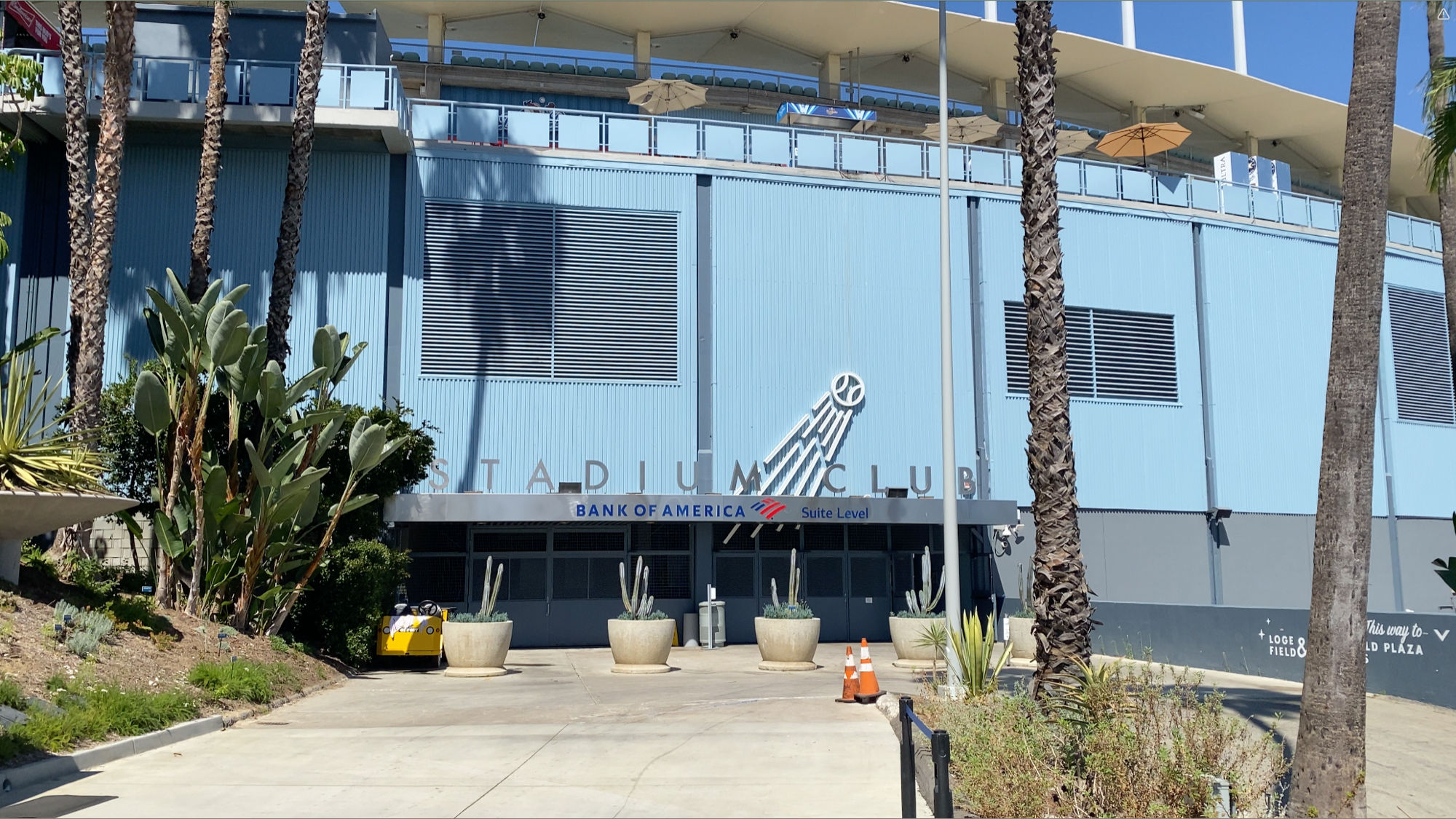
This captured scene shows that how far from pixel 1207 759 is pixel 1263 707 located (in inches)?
282

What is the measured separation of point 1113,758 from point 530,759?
556 centimetres

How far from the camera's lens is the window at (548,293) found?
1091 inches

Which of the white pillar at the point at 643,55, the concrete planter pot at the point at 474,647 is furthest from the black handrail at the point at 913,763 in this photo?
the white pillar at the point at 643,55

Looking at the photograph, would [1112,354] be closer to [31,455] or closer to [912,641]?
[912,641]

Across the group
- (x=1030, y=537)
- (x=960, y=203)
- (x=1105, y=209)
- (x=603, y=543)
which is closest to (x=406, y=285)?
(x=603, y=543)

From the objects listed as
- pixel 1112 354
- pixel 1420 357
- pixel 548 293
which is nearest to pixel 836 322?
A: pixel 548 293

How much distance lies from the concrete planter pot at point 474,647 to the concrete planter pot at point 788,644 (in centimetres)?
468

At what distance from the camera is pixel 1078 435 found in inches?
1222

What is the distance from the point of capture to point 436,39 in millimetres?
38688

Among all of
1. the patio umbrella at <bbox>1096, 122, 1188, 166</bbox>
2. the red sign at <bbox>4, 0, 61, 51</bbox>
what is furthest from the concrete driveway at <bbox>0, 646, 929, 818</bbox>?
the red sign at <bbox>4, 0, 61, 51</bbox>

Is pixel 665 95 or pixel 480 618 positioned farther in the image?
pixel 665 95

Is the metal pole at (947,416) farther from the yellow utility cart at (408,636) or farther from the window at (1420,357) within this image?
the window at (1420,357)

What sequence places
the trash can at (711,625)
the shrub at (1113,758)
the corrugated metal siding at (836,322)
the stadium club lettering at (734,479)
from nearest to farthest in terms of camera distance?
the shrub at (1113,758) < the stadium club lettering at (734,479) < the trash can at (711,625) < the corrugated metal siding at (836,322)

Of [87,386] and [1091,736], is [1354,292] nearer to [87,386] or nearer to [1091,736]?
[1091,736]
